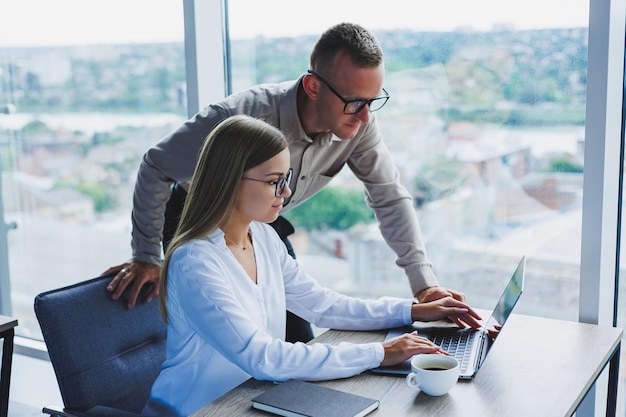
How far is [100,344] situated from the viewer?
181 cm

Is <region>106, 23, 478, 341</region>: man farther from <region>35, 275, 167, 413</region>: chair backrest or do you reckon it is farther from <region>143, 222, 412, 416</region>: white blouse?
<region>143, 222, 412, 416</region>: white blouse

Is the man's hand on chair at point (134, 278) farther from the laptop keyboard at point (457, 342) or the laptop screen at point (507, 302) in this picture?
the laptop screen at point (507, 302)

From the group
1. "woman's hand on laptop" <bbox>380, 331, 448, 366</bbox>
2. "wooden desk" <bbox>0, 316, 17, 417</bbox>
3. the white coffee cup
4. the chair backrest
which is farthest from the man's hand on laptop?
"wooden desk" <bbox>0, 316, 17, 417</bbox>

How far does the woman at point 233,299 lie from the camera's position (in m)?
1.54

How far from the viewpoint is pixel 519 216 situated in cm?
236

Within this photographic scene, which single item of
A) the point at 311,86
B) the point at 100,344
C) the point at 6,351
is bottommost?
the point at 6,351

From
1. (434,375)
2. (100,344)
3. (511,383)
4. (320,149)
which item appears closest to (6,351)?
(100,344)

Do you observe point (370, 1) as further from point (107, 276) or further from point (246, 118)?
point (107, 276)

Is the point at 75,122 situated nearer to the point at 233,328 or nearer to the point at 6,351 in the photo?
the point at 6,351

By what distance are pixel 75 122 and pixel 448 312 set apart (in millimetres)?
2182

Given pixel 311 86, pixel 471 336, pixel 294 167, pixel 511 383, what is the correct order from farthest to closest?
1. pixel 294 167
2. pixel 311 86
3. pixel 471 336
4. pixel 511 383

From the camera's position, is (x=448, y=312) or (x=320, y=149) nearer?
(x=448, y=312)

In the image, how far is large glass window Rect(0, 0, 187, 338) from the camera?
3.05 metres

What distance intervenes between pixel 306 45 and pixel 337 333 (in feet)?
4.10
